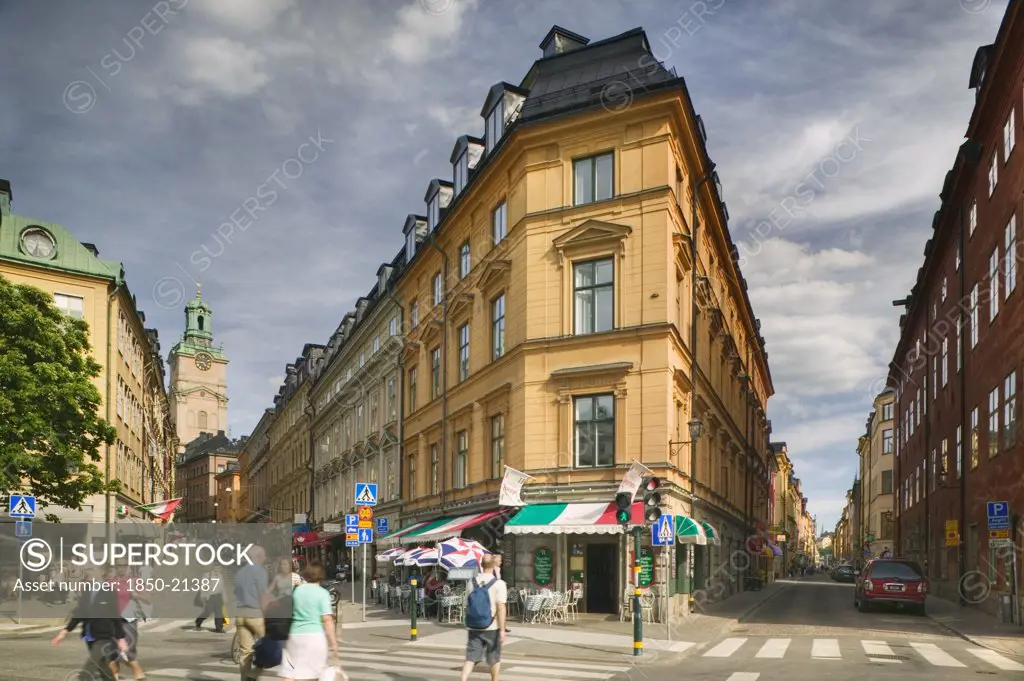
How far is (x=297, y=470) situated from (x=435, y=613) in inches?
1849

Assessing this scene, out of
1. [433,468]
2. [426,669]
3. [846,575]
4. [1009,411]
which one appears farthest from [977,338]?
[846,575]

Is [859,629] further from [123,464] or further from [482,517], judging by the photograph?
[123,464]

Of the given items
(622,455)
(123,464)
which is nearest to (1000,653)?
(622,455)

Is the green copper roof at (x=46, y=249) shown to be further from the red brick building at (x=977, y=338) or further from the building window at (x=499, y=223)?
the red brick building at (x=977, y=338)

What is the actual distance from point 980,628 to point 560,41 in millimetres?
20837

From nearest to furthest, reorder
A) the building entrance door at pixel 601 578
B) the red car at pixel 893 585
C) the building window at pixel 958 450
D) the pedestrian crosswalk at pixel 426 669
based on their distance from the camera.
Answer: the pedestrian crosswalk at pixel 426 669 < the building entrance door at pixel 601 578 < the red car at pixel 893 585 < the building window at pixel 958 450

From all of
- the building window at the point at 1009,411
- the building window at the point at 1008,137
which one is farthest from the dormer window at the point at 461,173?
the building window at the point at 1009,411

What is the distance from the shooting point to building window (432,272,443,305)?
35.6 m

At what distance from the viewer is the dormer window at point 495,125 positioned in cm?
2916

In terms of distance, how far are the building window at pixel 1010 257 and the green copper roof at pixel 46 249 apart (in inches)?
1457

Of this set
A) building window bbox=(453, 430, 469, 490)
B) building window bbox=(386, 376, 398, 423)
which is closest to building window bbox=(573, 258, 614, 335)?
building window bbox=(453, 430, 469, 490)

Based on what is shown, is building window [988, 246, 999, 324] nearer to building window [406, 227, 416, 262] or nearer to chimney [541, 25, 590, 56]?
chimney [541, 25, 590, 56]

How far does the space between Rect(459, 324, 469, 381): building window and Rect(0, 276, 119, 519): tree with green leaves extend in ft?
38.5

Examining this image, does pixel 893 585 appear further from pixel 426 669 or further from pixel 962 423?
pixel 426 669
